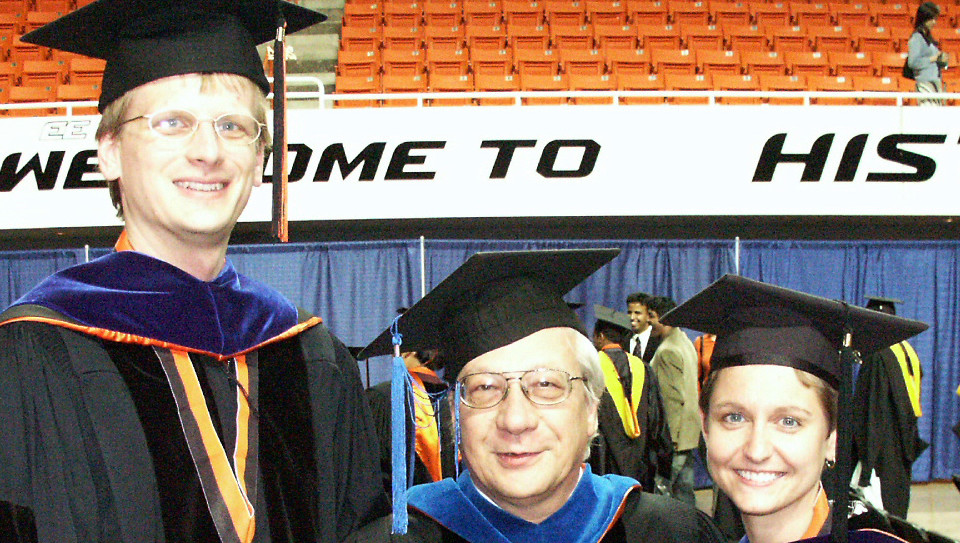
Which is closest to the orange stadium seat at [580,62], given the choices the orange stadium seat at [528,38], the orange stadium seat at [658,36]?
the orange stadium seat at [528,38]

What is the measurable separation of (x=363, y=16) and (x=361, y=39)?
2.21ft

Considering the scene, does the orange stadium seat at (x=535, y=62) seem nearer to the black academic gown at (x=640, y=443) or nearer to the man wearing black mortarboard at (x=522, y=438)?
the black academic gown at (x=640, y=443)

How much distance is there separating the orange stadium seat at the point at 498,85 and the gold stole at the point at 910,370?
14.8 ft

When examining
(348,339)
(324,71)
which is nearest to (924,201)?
(348,339)

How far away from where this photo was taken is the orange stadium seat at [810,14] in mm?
11227

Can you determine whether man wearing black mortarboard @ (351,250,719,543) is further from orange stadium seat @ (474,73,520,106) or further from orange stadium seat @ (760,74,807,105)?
orange stadium seat @ (760,74,807,105)

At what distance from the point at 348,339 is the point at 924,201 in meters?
5.19

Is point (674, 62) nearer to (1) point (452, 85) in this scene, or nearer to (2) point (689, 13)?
(2) point (689, 13)

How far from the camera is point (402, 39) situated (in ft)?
35.0

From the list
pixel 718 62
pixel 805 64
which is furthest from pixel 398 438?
pixel 805 64

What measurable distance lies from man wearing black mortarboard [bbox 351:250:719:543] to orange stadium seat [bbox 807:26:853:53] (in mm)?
9837

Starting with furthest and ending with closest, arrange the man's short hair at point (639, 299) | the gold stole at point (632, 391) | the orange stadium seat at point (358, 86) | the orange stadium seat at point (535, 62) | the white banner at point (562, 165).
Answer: the orange stadium seat at point (535, 62) < the orange stadium seat at point (358, 86) < the white banner at point (562, 165) < the man's short hair at point (639, 299) < the gold stole at point (632, 391)

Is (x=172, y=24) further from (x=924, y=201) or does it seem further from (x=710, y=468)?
(x=924, y=201)

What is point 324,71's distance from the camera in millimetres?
11156
